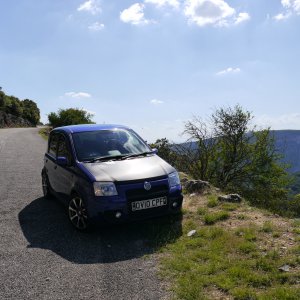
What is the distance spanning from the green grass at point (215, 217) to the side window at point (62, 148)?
288cm

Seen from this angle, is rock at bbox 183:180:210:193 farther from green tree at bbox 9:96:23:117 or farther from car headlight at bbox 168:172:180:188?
green tree at bbox 9:96:23:117

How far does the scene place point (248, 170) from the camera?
2394 cm

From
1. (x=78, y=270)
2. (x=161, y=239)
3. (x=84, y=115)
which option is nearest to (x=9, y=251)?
(x=78, y=270)

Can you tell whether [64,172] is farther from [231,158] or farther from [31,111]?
[31,111]

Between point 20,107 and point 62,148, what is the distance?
6780 centimetres

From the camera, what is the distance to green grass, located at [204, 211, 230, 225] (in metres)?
6.73

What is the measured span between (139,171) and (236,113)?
703 inches

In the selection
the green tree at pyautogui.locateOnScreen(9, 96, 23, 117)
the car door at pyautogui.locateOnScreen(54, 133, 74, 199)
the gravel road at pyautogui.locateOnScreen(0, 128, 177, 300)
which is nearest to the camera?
the gravel road at pyautogui.locateOnScreen(0, 128, 177, 300)

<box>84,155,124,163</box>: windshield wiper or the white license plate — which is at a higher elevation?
<box>84,155,124,163</box>: windshield wiper

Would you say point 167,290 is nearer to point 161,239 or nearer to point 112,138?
point 161,239

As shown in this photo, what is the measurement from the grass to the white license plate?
655 millimetres

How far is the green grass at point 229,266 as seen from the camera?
4.18 meters

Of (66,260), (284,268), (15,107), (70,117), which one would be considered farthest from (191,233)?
(15,107)

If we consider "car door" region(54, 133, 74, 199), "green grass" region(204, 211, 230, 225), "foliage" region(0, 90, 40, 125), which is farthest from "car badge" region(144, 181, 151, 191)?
"foliage" region(0, 90, 40, 125)
